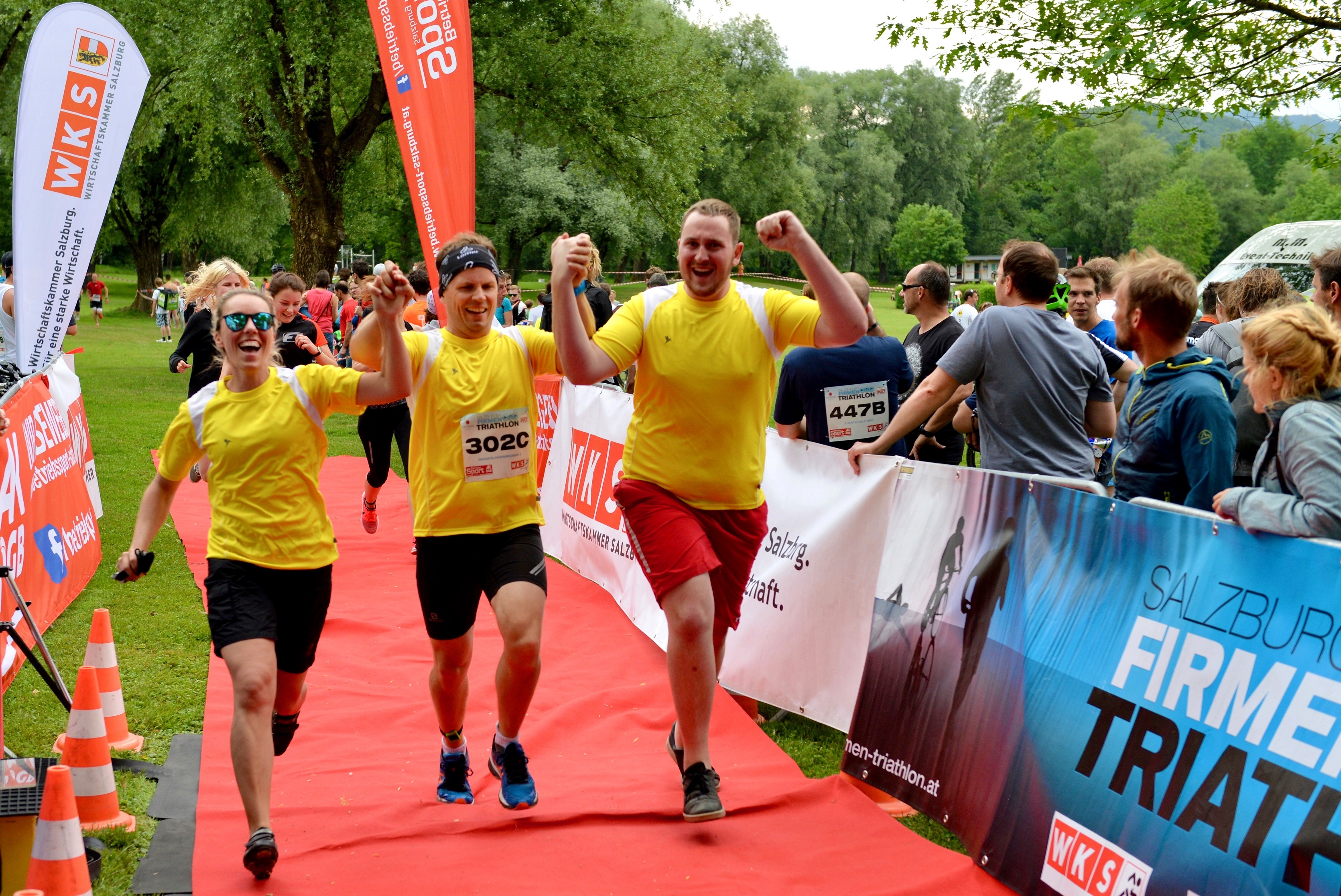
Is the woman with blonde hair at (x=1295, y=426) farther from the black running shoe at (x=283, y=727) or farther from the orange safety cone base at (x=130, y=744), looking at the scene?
the orange safety cone base at (x=130, y=744)

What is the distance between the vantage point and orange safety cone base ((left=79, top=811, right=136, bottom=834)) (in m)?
4.17

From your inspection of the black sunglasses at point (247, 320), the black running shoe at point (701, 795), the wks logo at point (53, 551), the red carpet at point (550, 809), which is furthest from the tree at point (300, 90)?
the black running shoe at point (701, 795)

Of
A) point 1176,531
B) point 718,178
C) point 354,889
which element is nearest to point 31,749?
point 354,889

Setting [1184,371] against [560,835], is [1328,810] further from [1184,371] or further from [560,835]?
[560,835]

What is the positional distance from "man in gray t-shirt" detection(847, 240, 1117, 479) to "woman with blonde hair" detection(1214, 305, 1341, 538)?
1.28m

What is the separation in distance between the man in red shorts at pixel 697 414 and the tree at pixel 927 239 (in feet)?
246

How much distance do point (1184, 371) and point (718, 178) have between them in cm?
5692

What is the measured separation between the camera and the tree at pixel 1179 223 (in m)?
98.9

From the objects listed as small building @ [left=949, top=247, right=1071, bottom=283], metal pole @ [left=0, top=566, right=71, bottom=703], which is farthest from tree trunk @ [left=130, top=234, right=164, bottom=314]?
small building @ [left=949, top=247, right=1071, bottom=283]

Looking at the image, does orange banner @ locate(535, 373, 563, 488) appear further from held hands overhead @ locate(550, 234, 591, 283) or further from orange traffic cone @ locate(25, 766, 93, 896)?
orange traffic cone @ locate(25, 766, 93, 896)

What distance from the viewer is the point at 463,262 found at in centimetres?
435

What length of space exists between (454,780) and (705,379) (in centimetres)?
190

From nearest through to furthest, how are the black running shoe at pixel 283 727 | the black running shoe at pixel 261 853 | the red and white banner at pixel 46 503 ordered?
1. the black running shoe at pixel 261 853
2. the black running shoe at pixel 283 727
3. the red and white banner at pixel 46 503

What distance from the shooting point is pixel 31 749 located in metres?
4.89
